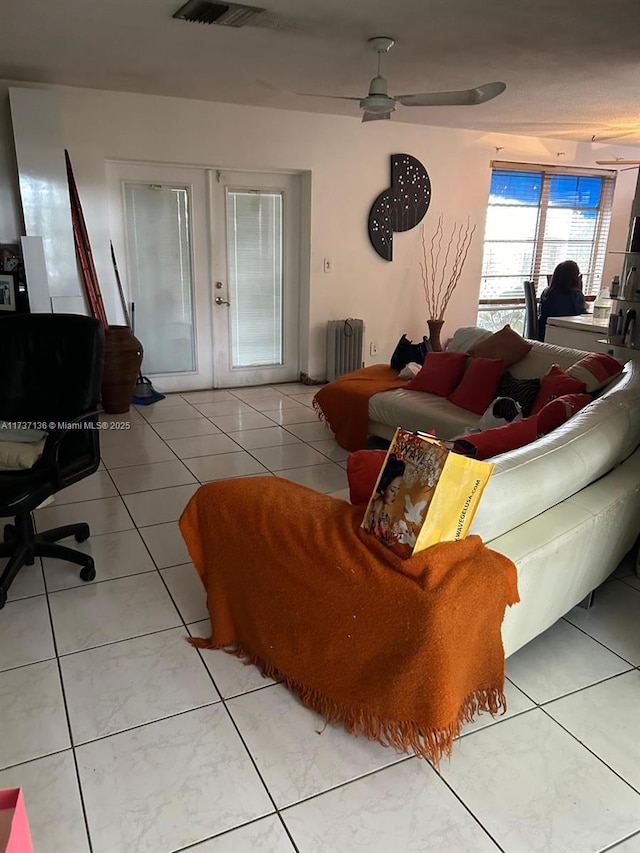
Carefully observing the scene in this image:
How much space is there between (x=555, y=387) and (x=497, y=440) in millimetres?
1160

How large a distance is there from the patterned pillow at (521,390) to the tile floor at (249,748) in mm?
1147

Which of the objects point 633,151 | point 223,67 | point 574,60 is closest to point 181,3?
point 223,67

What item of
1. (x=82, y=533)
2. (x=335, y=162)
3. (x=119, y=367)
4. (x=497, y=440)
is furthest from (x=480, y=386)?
(x=335, y=162)

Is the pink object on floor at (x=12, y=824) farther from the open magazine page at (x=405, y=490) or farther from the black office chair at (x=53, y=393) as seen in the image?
the black office chair at (x=53, y=393)

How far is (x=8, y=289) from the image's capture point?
4.71m

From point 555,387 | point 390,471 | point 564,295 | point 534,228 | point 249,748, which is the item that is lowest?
point 249,748

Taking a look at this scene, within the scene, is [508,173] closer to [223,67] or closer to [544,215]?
[544,215]

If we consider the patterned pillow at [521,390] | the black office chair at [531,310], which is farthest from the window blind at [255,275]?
the patterned pillow at [521,390]

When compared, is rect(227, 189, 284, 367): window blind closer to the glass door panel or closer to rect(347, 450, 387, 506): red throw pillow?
the glass door panel

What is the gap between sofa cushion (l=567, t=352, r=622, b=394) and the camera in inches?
125

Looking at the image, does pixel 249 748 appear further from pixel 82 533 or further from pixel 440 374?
pixel 440 374

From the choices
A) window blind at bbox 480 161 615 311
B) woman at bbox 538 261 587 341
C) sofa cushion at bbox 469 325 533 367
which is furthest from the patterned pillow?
window blind at bbox 480 161 615 311

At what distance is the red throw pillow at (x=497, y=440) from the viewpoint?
2.35 metres

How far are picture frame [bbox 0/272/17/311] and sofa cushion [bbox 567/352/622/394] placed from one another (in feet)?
13.0
